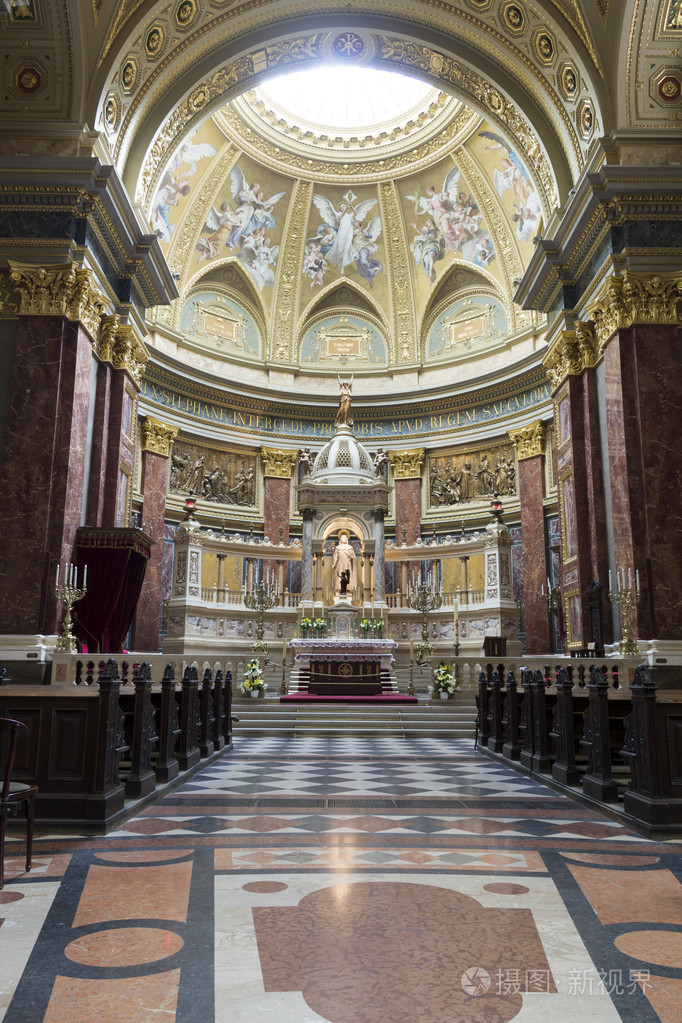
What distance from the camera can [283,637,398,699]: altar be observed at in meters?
17.9

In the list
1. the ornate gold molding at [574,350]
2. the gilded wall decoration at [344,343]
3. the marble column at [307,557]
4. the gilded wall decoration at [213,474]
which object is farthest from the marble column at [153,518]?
the ornate gold molding at [574,350]

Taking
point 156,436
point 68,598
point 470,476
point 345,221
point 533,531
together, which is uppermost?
point 345,221

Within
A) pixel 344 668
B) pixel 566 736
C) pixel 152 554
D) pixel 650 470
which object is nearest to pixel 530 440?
pixel 344 668

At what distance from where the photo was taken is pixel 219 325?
2928 centimetres

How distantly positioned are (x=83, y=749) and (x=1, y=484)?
843 cm

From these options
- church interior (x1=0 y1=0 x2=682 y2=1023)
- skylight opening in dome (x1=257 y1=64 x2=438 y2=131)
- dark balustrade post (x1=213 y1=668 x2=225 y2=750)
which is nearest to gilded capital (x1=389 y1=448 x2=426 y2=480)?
church interior (x1=0 y1=0 x2=682 y2=1023)

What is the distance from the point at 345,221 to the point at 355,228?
18.3 inches

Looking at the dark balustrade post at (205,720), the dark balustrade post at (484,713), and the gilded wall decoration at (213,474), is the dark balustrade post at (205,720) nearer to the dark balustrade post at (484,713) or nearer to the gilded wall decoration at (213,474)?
the dark balustrade post at (484,713)

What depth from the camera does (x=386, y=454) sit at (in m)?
28.7

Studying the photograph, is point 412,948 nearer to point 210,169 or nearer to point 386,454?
point 386,454

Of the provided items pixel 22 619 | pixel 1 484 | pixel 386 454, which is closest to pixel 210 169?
pixel 386 454

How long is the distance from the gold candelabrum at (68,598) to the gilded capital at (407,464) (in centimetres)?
1686

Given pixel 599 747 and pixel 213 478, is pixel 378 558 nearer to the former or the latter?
pixel 213 478

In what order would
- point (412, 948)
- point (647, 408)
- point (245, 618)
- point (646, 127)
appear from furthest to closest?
point (245, 618)
point (646, 127)
point (647, 408)
point (412, 948)
